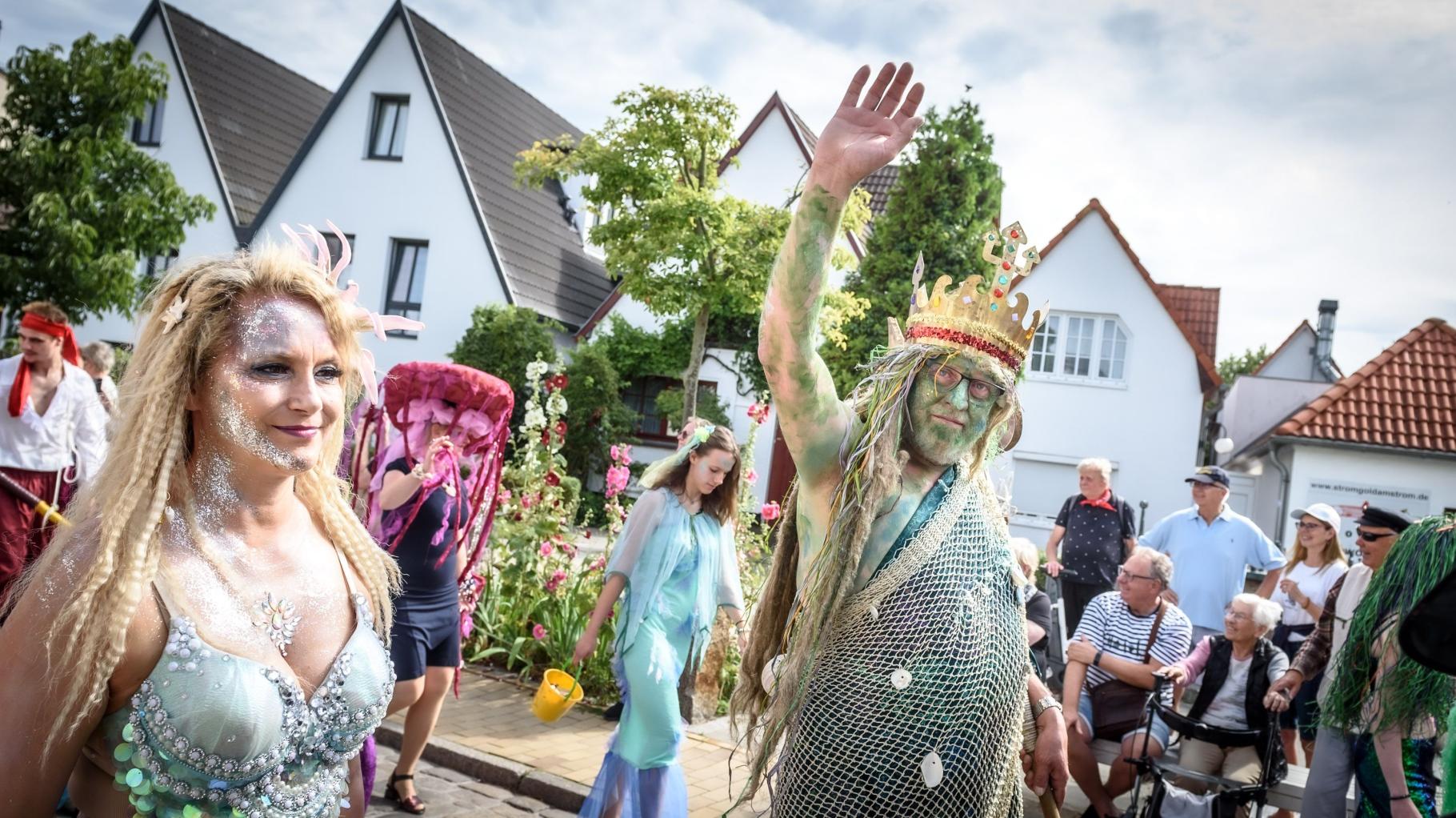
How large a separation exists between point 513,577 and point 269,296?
5831mm

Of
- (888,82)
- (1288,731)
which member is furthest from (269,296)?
(1288,731)

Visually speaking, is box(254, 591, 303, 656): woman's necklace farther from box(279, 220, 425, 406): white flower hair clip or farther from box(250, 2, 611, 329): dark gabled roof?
box(250, 2, 611, 329): dark gabled roof

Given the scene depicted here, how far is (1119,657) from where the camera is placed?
548 centimetres

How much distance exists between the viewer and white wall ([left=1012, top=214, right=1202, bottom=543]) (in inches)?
725

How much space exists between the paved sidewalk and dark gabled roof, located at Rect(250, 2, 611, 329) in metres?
12.9

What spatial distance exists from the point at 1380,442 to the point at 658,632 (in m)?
14.3

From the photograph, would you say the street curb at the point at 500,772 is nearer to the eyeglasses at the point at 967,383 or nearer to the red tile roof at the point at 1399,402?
the eyeglasses at the point at 967,383

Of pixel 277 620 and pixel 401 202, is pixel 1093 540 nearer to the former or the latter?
pixel 277 620

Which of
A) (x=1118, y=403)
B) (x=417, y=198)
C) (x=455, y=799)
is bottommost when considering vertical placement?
(x=455, y=799)

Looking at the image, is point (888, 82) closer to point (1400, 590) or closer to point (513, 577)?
point (1400, 590)

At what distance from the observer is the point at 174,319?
1.90 meters

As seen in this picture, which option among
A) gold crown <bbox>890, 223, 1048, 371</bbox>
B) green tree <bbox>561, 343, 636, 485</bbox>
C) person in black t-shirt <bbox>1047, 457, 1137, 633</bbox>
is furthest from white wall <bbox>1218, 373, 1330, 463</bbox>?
gold crown <bbox>890, 223, 1048, 371</bbox>

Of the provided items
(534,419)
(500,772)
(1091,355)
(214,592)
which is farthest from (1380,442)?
(214,592)

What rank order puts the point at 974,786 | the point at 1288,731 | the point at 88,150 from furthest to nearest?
the point at 88,150, the point at 1288,731, the point at 974,786
